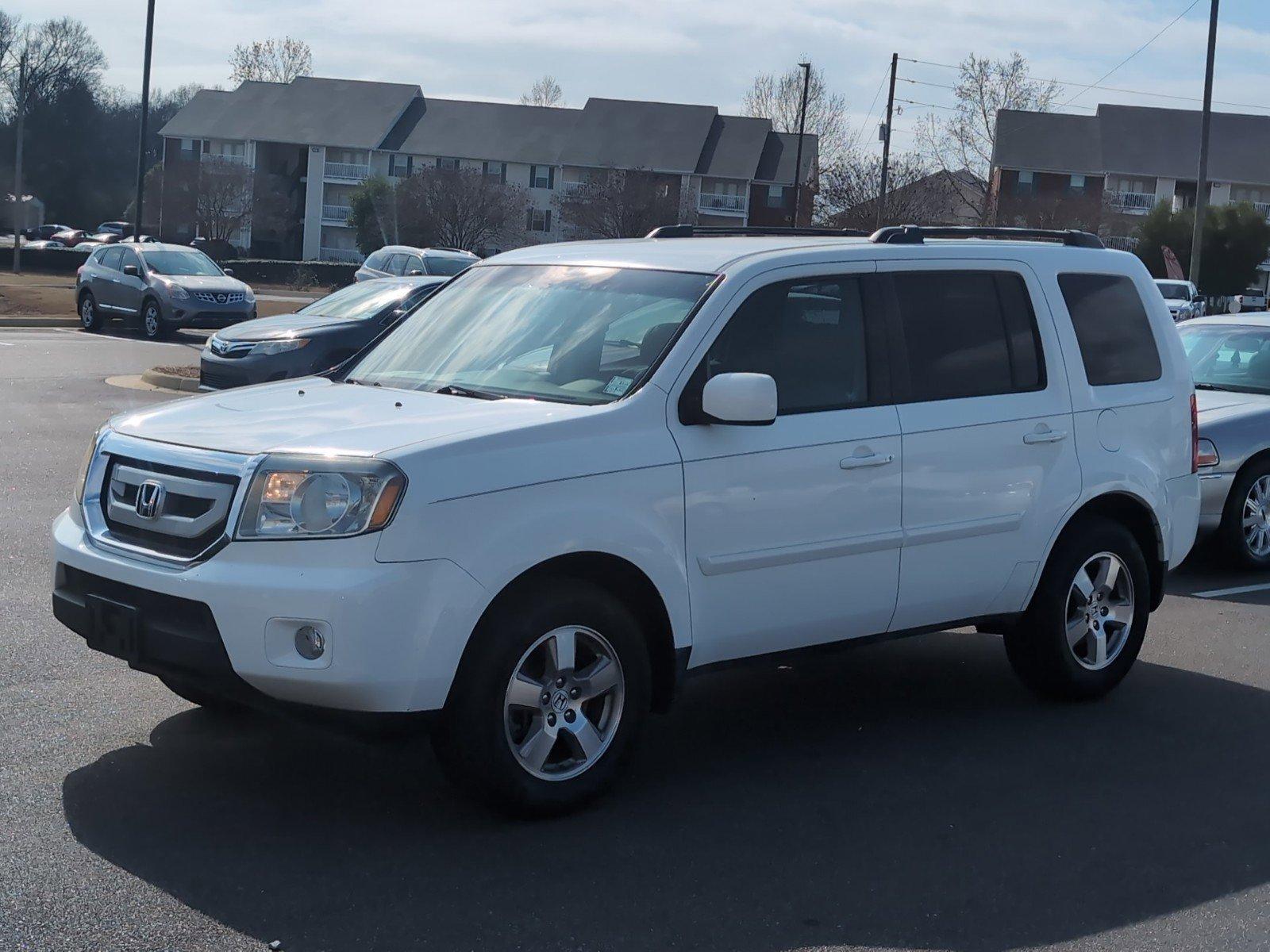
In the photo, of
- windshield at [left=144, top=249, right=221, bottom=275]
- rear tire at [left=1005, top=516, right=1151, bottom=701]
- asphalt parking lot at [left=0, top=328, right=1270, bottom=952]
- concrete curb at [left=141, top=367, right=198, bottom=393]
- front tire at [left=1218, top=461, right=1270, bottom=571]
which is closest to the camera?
asphalt parking lot at [left=0, top=328, right=1270, bottom=952]

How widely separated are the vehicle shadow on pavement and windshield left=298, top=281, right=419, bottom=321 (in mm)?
11976

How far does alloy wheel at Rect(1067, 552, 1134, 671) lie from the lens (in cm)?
679

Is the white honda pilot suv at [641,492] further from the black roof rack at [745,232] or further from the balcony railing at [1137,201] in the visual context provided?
the balcony railing at [1137,201]

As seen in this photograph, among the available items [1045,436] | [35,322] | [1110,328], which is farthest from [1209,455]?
[35,322]

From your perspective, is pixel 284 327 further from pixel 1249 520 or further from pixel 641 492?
pixel 641 492

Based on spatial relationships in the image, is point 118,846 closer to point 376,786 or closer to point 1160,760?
point 376,786

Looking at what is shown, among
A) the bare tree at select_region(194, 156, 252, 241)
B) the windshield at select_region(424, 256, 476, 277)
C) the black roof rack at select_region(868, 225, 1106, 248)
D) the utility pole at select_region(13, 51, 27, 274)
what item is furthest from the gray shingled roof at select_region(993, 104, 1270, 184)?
the black roof rack at select_region(868, 225, 1106, 248)

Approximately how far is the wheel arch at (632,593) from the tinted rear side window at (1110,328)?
8.29 feet

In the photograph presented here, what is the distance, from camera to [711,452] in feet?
17.5

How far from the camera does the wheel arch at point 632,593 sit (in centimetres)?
493

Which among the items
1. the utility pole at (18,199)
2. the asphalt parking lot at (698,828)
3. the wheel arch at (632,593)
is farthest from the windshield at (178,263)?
the wheel arch at (632,593)

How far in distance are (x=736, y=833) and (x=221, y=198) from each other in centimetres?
8016

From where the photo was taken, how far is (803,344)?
5.77 metres

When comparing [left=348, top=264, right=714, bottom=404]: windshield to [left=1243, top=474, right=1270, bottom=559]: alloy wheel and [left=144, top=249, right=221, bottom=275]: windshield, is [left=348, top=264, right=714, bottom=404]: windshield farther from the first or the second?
[left=144, top=249, right=221, bottom=275]: windshield
